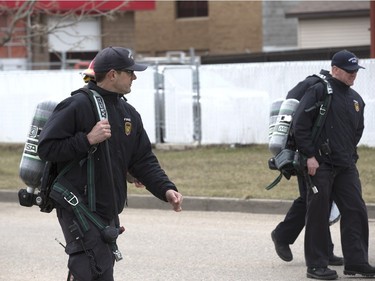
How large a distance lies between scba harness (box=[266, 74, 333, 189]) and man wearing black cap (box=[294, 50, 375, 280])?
0.04 metres

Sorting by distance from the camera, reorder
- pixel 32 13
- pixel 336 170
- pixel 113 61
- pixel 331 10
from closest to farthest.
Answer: pixel 113 61, pixel 336 170, pixel 32 13, pixel 331 10

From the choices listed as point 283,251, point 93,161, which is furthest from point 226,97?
point 93,161

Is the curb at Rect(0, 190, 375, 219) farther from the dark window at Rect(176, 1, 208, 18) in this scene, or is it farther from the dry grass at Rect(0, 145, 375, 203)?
the dark window at Rect(176, 1, 208, 18)

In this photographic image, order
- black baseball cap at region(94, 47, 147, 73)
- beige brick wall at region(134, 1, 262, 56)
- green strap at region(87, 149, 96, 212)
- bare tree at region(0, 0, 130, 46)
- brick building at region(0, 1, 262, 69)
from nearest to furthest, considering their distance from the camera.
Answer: green strap at region(87, 149, 96, 212), black baseball cap at region(94, 47, 147, 73), bare tree at region(0, 0, 130, 46), brick building at region(0, 1, 262, 69), beige brick wall at region(134, 1, 262, 56)

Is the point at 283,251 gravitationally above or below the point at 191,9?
below

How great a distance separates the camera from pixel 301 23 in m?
35.2

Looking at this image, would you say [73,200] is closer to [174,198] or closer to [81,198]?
[81,198]

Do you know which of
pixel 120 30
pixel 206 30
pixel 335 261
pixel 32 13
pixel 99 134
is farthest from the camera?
pixel 206 30

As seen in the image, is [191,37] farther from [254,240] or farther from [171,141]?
[254,240]

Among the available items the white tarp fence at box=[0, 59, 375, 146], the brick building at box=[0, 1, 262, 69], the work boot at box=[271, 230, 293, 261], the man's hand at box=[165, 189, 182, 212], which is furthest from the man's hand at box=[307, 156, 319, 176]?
the brick building at box=[0, 1, 262, 69]

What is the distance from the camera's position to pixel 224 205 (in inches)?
456

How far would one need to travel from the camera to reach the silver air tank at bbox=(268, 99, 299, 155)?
746cm

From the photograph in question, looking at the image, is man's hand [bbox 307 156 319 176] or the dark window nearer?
man's hand [bbox 307 156 319 176]

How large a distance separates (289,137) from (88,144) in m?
2.97
